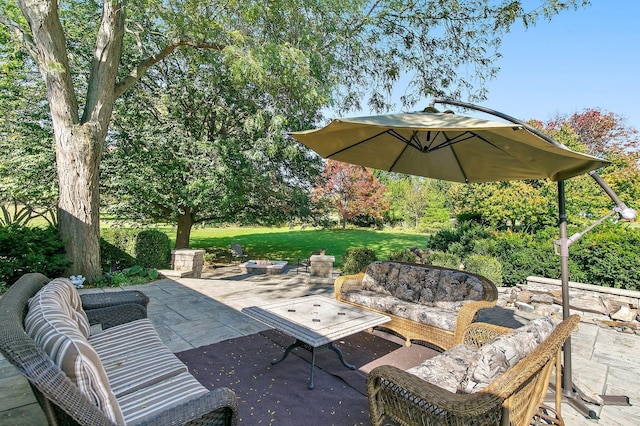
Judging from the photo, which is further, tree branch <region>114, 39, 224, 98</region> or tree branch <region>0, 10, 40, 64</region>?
tree branch <region>114, 39, 224, 98</region>

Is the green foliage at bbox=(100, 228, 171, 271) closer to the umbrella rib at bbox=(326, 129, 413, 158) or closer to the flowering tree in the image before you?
the umbrella rib at bbox=(326, 129, 413, 158)

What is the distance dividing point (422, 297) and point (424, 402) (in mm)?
2561

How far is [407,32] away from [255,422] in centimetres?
784

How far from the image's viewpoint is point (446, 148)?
402 centimetres

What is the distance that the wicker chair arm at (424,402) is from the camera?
1647 mm

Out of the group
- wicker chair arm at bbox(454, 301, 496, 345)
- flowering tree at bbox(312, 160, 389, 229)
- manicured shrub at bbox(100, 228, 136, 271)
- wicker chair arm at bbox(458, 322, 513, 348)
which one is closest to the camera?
wicker chair arm at bbox(458, 322, 513, 348)

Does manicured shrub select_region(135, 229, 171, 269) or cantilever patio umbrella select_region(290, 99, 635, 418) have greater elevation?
cantilever patio umbrella select_region(290, 99, 635, 418)

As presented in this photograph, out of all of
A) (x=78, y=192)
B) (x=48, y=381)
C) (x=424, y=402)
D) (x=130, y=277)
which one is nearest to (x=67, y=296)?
(x=48, y=381)

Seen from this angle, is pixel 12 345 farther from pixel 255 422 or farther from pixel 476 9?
pixel 476 9

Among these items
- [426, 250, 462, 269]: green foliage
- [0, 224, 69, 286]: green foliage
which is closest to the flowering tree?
[426, 250, 462, 269]: green foliage

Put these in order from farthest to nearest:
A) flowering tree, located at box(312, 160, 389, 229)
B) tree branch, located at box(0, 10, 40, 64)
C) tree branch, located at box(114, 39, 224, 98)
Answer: flowering tree, located at box(312, 160, 389, 229) < tree branch, located at box(114, 39, 224, 98) < tree branch, located at box(0, 10, 40, 64)

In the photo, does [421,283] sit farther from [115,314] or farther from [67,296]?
[67,296]

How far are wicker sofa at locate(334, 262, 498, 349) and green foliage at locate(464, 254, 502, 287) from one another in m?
2.16

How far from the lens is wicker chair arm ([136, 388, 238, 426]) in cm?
145
